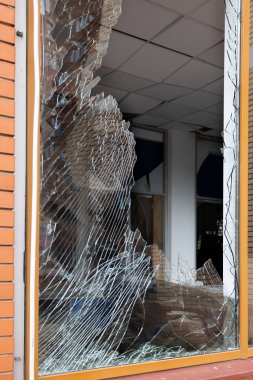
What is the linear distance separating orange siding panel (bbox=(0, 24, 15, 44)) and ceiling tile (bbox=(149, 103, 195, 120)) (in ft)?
12.7

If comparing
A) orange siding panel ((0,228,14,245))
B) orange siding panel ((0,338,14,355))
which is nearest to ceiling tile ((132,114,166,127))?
orange siding panel ((0,228,14,245))

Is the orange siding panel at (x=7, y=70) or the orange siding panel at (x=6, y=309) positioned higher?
the orange siding panel at (x=7, y=70)

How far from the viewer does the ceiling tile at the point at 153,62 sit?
176 inches

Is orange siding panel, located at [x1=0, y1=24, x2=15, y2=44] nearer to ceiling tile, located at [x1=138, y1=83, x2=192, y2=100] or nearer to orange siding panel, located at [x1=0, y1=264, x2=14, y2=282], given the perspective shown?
orange siding panel, located at [x1=0, y1=264, x2=14, y2=282]

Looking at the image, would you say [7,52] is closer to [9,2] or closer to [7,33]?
[7,33]

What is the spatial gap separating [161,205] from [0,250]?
17.8 ft

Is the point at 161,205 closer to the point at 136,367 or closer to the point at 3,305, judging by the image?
the point at 136,367

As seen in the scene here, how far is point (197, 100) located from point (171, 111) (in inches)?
19.7

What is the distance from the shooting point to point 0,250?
1.86m

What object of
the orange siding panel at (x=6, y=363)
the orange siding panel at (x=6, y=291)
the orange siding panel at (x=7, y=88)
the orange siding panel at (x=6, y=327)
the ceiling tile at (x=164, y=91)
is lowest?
the orange siding panel at (x=6, y=363)

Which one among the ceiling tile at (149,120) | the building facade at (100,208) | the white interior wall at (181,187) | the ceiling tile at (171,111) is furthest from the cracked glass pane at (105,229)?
the white interior wall at (181,187)

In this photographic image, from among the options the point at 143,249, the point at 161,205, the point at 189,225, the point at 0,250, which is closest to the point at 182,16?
the point at 143,249

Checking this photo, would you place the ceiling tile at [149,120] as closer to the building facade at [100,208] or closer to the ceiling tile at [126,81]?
the ceiling tile at [126,81]

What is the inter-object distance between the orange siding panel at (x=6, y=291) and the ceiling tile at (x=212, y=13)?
2929 mm
